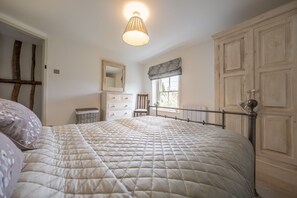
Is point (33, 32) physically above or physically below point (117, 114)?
above

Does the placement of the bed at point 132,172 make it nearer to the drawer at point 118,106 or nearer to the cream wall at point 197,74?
the cream wall at point 197,74

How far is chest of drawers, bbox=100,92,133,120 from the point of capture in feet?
10.9

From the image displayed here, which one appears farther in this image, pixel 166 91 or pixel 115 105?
pixel 166 91

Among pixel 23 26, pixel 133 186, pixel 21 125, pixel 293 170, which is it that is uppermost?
pixel 23 26

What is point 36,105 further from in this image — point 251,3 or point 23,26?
point 251,3

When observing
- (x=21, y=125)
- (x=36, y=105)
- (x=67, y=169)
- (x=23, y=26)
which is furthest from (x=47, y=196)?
(x=36, y=105)

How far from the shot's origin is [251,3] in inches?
69.1

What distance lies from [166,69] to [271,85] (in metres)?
2.30

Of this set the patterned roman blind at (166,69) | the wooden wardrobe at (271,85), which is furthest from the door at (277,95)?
the patterned roman blind at (166,69)

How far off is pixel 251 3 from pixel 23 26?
3551mm

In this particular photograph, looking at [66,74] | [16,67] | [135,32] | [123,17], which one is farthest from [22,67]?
[135,32]

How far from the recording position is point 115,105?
11.3ft

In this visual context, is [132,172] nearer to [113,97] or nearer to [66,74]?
[113,97]

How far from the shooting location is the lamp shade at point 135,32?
1729 millimetres
